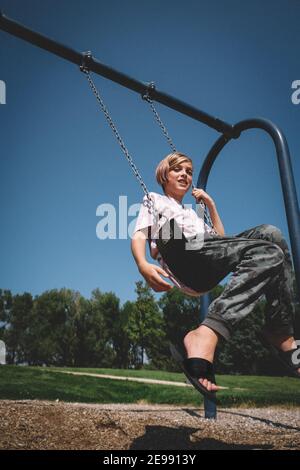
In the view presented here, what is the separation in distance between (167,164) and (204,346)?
1.47 meters

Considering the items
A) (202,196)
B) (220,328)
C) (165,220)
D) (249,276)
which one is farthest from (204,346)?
(202,196)

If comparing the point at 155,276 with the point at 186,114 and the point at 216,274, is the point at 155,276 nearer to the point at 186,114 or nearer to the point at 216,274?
the point at 216,274

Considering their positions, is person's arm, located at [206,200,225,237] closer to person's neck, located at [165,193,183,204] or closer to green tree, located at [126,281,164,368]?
person's neck, located at [165,193,183,204]

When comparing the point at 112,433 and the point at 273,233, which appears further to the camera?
the point at 112,433

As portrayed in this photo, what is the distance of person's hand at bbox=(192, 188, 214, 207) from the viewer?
3069 millimetres

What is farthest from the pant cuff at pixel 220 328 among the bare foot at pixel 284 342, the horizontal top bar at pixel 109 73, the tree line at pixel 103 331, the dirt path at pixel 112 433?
the tree line at pixel 103 331

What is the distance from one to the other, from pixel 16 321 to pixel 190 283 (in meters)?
48.8

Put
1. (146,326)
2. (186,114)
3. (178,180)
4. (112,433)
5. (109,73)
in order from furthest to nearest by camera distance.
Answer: (146,326) → (186,114) → (112,433) → (109,73) → (178,180)

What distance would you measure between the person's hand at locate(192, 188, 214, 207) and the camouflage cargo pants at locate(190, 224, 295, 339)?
695 mm

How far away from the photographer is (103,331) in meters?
43.1

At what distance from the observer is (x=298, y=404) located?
941 centimetres

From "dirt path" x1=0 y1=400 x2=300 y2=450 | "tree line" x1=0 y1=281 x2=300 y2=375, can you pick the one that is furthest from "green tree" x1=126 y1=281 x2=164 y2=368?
"dirt path" x1=0 y1=400 x2=300 y2=450
